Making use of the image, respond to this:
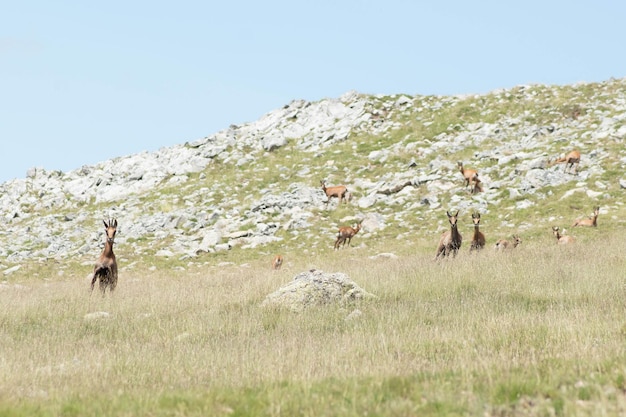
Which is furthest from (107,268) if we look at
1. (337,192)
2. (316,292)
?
(337,192)

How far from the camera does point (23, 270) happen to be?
29.2 m

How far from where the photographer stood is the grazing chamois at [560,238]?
2119 cm

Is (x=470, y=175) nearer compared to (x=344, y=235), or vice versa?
(x=344, y=235)

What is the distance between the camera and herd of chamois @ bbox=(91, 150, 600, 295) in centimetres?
1672

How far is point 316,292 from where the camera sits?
1320 centimetres

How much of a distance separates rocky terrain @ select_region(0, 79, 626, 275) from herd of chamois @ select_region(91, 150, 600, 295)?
0.64 meters

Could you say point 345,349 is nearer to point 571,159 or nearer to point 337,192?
point 337,192

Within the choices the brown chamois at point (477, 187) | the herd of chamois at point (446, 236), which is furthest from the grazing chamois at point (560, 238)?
the brown chamois at point (477, 187)

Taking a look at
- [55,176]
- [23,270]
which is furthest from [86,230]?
[55,176]

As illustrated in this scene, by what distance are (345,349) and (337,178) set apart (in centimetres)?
2989

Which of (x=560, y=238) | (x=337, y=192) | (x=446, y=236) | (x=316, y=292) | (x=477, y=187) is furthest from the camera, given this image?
(x=337, y=192)

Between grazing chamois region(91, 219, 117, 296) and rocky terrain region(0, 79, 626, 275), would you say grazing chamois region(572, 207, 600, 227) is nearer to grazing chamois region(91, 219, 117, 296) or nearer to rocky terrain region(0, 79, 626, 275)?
rocky terrain region(0, 79, 626, 275)

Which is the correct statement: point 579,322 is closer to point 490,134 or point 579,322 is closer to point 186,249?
point 186,249

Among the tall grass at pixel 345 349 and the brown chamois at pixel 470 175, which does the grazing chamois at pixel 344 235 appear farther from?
the tall grass at pixel 345 349
